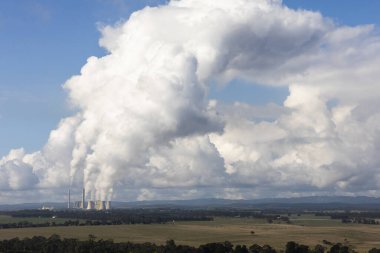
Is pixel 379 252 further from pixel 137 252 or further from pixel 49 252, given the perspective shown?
pixel 49 252

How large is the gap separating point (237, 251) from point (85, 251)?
53.1 meters

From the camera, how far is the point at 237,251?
7525 inches

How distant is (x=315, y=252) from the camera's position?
656 feet

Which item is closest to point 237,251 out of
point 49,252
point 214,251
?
point 214,251

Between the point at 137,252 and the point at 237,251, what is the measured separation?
111 ft

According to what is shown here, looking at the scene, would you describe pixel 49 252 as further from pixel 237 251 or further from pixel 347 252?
pixel 347 252

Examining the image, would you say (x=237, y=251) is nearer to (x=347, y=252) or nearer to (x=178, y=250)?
(x=178, y=250)

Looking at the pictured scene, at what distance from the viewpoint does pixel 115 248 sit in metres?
199

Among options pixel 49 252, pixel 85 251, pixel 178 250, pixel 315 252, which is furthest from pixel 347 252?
pixel 49 252

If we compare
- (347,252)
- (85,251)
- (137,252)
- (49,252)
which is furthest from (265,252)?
(49,252)

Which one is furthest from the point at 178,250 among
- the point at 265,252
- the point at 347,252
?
the point at 347,252

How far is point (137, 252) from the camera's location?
190 metres

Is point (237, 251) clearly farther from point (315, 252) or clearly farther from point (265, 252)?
point (315, 252)

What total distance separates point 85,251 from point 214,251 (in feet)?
148
